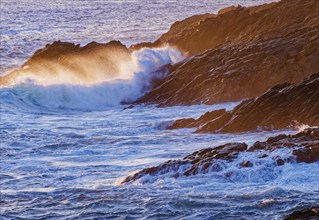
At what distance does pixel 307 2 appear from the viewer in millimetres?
40781

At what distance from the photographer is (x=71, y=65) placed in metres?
40.6

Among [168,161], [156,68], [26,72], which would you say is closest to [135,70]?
[156,68]

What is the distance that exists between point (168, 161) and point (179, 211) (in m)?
3.71

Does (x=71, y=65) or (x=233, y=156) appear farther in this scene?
(x=71, y=65)

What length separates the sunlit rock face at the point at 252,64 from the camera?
33375mm

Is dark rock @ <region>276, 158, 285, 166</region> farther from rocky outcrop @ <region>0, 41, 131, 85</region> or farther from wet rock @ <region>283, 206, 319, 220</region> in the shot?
rocky outcrop @ <region>0, 41, 131, 85</region>

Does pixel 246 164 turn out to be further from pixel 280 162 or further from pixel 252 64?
pixel 252 64

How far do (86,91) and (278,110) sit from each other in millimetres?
13232

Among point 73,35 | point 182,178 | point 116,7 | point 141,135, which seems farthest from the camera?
point 116,7

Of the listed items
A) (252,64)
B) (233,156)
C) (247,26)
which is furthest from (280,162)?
(247,26)

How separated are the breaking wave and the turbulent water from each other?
0.04 meters

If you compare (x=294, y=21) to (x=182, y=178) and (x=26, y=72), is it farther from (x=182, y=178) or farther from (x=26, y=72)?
(x=182, y=178)

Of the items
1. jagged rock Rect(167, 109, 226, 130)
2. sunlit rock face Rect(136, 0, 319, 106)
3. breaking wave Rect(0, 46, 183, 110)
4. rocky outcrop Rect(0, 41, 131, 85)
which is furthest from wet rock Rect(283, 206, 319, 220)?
rocky outcrop Rect(0, 41, 131, 85)

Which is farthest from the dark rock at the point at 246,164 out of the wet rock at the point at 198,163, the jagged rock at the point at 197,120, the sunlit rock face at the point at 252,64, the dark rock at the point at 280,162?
the sunlit rock face at the point at 252,64
